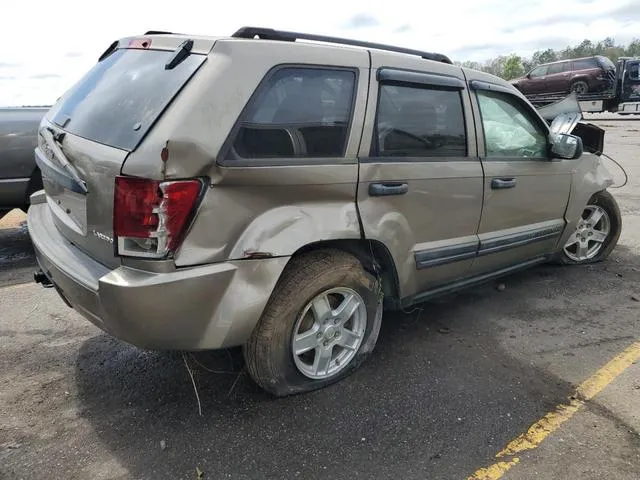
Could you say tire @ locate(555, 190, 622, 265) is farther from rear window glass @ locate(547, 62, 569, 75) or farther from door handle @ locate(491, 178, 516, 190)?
rear window glass @ locate(547, 62, 569, 75)

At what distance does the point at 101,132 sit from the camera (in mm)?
2553

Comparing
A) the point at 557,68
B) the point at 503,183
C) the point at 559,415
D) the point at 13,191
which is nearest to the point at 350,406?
the point at 559,415

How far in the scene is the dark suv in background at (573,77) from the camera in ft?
67.2

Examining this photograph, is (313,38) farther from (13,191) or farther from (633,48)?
(633,48)

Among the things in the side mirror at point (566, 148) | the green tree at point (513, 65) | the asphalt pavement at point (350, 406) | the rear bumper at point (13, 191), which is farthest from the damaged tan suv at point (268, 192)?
the green tree at point (513, 65)

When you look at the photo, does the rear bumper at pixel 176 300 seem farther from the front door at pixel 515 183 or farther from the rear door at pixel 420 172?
the front door at pixel 515 183

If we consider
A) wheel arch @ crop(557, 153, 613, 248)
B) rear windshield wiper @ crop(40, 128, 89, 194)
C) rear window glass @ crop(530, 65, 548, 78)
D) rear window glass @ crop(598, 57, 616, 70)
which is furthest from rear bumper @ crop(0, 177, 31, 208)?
rear window glass @ crop(530, 65, 548, 78)

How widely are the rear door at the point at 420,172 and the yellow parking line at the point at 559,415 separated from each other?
1.02m

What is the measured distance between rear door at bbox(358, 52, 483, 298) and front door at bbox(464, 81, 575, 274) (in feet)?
0.51

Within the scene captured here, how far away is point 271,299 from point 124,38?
5.92ft

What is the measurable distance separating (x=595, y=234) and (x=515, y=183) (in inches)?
71.4

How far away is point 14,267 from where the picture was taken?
511cm

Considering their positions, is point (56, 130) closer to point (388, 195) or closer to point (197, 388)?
point (197, 388)

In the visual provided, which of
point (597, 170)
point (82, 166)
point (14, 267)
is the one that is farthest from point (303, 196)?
point (14, 267)
